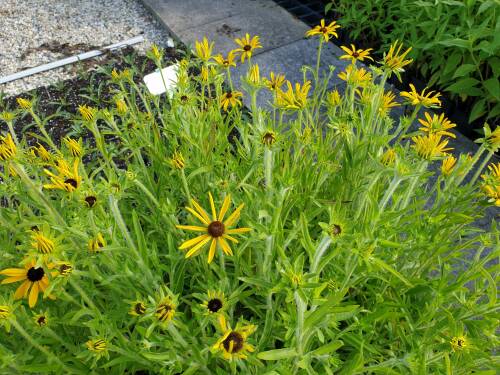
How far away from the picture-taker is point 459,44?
6.43 feet

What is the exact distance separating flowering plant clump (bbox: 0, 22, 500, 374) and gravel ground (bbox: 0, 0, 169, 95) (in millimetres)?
1951

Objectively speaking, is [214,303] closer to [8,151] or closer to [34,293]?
[34,293]

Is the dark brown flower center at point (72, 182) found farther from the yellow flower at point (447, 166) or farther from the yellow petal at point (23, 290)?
the yellow flower at point (447, 166)

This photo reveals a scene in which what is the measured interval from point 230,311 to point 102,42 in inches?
116

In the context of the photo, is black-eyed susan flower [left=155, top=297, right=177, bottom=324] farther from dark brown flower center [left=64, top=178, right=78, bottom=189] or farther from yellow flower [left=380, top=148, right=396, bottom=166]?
yellow flower [left=380, top=148, right=396, bottom=166]

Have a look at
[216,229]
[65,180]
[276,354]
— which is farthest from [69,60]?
[276,354]

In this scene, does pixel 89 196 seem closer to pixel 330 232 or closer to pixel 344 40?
pixel 330 232

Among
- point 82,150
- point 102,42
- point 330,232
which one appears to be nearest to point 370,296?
point 330,232

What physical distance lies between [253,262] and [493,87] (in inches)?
61.2

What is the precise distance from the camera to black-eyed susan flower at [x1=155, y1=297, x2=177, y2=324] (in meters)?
0.77

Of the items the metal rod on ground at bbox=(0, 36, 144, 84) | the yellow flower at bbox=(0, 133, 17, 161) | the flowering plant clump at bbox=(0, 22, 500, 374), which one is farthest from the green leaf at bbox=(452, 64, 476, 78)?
the metal rod on ground at bbox=(0, 36, 144, 84)

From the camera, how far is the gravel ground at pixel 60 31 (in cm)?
313

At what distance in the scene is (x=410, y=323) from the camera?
1.11 m

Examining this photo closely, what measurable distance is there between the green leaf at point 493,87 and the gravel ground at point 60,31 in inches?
91.4
